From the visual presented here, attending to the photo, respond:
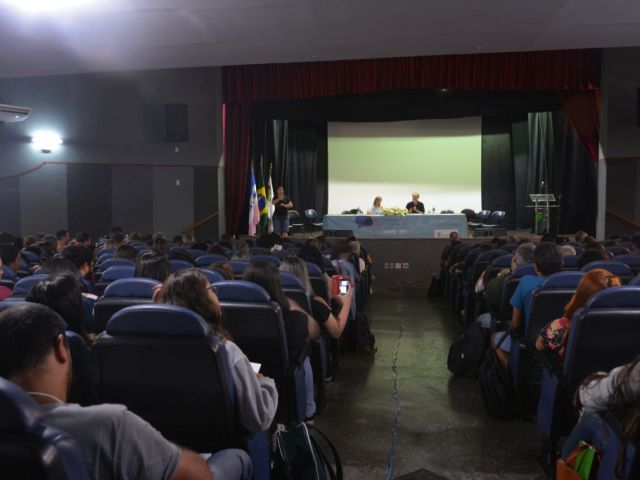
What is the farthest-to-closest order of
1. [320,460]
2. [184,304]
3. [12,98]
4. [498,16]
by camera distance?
[12,98], [498,16], [320,460], [184,304]

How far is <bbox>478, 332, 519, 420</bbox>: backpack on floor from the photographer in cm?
359

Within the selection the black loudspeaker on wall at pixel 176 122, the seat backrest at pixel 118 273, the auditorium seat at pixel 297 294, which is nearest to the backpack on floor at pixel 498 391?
the auditorium seat at pixel 297 294

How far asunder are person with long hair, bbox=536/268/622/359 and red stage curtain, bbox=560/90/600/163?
1037cm

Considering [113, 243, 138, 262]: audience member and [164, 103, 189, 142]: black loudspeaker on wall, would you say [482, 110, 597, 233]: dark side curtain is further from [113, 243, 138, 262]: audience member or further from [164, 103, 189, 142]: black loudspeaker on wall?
[113, 243, 138, 262]: audience member

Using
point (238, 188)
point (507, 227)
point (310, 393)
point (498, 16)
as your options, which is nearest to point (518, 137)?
point (507, 227)

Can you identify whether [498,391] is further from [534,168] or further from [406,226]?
[534,168]

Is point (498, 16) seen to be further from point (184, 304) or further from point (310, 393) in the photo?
point (184, 304)

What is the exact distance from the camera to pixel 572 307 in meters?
2.77

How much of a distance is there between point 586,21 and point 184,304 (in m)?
6.95

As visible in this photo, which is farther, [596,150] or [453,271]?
[596,150]

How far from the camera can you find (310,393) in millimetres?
3408

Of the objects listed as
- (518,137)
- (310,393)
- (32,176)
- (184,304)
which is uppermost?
(518,137)

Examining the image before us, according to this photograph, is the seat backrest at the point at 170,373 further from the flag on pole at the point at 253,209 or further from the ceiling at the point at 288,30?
the flag on pole at the point at 253,209

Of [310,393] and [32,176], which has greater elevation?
[32,176]
